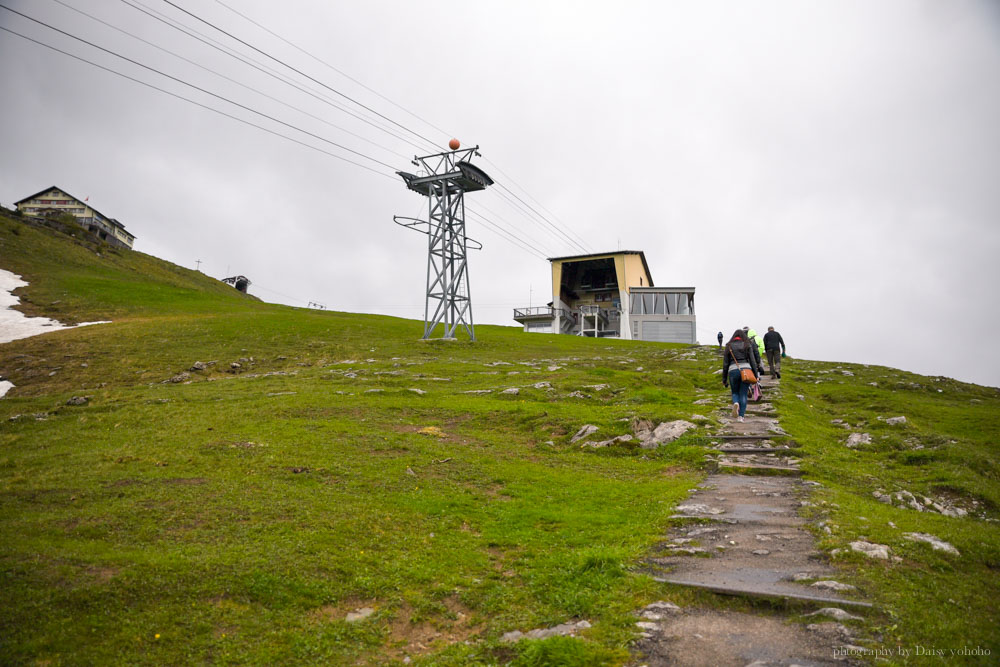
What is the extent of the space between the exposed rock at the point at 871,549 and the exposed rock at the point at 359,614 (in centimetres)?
636

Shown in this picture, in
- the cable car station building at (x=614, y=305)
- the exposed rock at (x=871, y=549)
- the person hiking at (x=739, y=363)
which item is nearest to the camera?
the exposed rock at (x=871, y=549)

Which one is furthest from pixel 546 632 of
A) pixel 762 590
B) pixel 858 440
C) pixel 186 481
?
pixel 858 440

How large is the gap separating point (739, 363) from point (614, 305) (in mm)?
67408

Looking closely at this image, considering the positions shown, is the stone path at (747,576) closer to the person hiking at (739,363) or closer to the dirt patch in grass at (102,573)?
the person hiking at (739,363)

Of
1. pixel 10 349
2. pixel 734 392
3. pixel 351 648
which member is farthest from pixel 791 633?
pixel 10 349

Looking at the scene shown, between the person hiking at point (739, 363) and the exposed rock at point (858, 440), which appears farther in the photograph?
the person hiking at point (739, 363)

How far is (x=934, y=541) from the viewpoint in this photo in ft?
24.2

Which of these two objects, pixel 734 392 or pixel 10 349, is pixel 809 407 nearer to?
pixel 734 392

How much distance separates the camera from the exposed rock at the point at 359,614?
6.69 m

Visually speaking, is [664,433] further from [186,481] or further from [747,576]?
[186,481]

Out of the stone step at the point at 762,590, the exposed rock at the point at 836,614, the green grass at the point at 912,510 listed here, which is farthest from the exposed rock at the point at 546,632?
the green grass at the point at 912,510

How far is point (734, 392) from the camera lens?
17.7 m

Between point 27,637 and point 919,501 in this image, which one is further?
point 919,501

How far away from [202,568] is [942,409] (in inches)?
971
